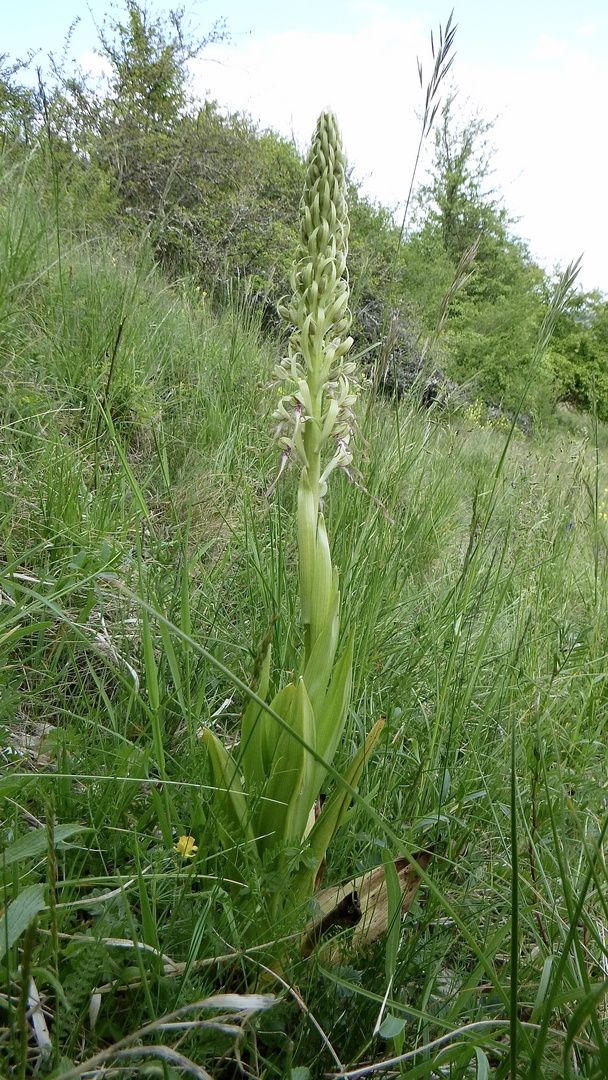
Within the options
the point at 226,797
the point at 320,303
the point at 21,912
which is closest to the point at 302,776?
the point at 226,797

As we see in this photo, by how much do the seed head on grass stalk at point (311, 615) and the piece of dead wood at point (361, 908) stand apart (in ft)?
0.23

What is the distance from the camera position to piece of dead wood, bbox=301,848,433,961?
112cm

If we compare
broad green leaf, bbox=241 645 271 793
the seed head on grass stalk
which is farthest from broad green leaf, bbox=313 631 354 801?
broad green leaf, bbox=241 645 271 793

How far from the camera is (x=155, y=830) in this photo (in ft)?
4.77

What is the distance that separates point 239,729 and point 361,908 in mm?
649

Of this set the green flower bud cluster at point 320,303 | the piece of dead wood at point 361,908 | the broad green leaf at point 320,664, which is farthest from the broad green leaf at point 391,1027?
the green flower bud cluster at point 320,303

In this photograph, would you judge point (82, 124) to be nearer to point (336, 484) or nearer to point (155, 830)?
point (336, 484)

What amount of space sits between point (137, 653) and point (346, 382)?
3.46ft

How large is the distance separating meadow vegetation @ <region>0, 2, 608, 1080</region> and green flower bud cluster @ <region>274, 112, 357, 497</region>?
20 cm

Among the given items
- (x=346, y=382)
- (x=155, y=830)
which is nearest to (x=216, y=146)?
(x=346, y=382)

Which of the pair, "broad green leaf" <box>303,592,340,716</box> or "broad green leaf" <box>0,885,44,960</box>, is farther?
"broad green leaf" <box>303,592,340,716</box>

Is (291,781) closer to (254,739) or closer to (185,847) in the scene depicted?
(254,739)

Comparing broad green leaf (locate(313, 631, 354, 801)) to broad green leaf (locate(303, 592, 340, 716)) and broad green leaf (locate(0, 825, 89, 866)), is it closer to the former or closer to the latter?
broad green leaf (locate(303, 592, 340, 716))

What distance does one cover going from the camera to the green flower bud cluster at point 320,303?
1.48m
